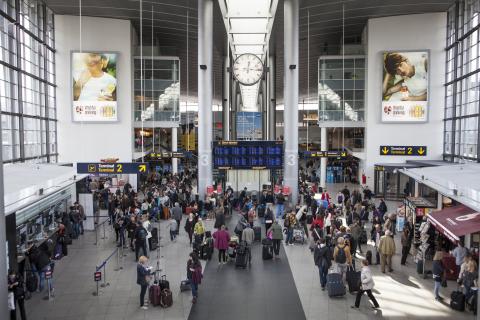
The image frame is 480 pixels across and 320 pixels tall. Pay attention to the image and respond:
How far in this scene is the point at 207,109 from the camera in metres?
26.0

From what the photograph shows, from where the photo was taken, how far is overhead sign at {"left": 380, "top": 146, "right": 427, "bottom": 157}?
104 ft

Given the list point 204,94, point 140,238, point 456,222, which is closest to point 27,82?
point 204,94

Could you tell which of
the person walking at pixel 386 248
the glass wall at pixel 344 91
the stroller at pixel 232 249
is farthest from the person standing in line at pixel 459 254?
the glass wall at pixel 344 91

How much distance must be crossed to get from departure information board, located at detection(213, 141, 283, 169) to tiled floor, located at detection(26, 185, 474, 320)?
930 centimetres

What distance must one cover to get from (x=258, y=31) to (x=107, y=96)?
12.7m

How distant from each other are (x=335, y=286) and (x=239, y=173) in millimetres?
18259

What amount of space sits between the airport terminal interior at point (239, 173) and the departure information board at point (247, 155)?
74 mm

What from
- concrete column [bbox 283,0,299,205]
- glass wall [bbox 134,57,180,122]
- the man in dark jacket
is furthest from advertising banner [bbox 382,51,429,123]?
the man in dark jacket

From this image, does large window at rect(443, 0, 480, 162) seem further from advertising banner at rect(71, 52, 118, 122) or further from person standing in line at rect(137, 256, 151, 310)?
advertising banner at rect(71, 52, 118, 122)

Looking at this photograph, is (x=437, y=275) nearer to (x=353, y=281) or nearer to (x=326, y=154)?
(x=353, y=281)

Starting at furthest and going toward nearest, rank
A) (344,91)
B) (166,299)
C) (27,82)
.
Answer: (344,91), (27,82), (166,299)

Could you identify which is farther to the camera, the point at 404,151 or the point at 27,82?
the point at 404,151

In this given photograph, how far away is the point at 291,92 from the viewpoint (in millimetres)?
26031

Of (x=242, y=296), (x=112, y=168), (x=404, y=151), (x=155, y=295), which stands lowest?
(x=242, y=296)
